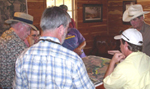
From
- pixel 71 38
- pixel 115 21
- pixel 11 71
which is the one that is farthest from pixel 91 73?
pixel 115 21

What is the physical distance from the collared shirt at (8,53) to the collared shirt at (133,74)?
102 cm

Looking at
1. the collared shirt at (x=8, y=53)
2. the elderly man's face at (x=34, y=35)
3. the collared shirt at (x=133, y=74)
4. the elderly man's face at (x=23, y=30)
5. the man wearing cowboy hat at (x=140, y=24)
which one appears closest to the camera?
the collared shirt at (x=133, y=74)

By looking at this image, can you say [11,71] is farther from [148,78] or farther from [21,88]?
[148,78]

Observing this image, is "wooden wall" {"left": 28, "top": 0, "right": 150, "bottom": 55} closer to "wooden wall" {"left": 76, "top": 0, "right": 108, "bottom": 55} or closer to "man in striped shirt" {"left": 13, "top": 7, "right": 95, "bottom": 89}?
"wooden wall" {"left": 76, "top": 0, "right": 108, "bottom": 55}

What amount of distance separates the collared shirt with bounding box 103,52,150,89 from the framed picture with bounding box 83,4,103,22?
3.62 m

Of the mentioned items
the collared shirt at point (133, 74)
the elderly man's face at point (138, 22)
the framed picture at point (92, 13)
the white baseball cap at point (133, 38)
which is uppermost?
the framed picture at point (92, 13)

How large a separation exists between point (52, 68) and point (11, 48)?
785 mm

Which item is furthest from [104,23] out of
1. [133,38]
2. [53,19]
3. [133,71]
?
[53,19]

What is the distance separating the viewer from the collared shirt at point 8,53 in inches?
60.6

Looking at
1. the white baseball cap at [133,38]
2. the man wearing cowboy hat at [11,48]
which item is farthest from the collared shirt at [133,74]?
the man wearing cowboy hat at [11,48]

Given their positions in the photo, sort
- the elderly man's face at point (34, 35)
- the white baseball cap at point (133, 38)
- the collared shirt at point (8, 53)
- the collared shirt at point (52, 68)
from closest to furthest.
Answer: the collared shirt at point (52, 68), the white baseball cap at point (133, 38), the collared shirt at point (8, 53), the elderly man's face at point (34, 35)

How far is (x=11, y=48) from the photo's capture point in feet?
5.05

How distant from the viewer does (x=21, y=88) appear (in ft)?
3.60

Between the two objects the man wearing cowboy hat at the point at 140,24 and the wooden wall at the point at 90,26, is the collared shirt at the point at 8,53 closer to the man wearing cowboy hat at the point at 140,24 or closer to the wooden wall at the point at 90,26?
the man wearing cowboy hat at the point at 140,24
